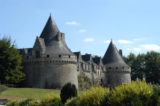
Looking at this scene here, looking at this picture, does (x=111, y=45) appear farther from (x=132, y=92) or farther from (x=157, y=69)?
(x=132, y=92)

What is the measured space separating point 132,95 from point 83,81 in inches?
1580

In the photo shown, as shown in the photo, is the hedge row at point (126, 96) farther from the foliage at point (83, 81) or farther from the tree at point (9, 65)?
the foliage at point (83, 81)

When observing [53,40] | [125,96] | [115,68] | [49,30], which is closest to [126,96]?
[125,96]

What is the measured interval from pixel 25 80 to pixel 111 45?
1052 inches

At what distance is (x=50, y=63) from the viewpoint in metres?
44.4

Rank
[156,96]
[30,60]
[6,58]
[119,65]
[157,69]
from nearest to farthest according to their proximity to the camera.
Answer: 1. [156,96]
2. [6,58]
3. [30,60]
4. [119,65]
5. [157,69]

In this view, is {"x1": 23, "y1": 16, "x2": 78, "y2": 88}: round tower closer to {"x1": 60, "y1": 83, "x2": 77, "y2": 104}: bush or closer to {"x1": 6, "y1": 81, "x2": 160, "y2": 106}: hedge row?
{"x1": 60, "y1": 83, "x2": 77, "y2": 104}: bush

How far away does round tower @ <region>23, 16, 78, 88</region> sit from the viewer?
4422 centimetres

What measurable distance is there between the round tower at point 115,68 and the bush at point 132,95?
49918mm

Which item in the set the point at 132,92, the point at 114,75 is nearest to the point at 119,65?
the point at 114,75

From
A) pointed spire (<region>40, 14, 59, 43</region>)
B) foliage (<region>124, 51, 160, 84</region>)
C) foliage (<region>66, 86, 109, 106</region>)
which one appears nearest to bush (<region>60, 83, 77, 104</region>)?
foliage (<region>66, 86, 109, 106</region>)

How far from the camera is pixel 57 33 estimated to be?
46469mm

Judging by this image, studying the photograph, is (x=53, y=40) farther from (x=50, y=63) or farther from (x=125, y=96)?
(x=125, y=96)

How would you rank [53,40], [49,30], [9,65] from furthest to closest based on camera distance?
[49,30]
[53,40]
[9,65]
